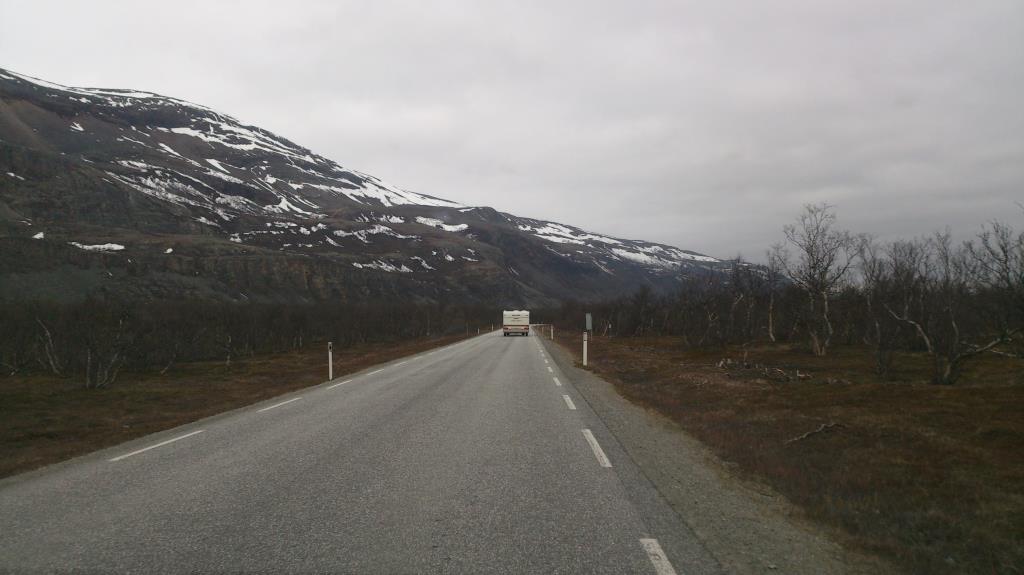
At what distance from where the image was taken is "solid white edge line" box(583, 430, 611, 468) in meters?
7.20

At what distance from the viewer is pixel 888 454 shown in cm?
820

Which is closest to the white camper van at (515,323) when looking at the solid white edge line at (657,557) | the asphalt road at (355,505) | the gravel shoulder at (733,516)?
the asphalt road at (355,505)

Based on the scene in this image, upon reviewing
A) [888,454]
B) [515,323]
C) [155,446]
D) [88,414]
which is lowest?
[88,414]

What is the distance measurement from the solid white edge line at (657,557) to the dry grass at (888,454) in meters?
1.88

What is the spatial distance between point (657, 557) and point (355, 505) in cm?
291

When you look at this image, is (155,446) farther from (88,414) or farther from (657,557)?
(88,414)

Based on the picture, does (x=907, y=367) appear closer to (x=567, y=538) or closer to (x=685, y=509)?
(x=685, y=509)

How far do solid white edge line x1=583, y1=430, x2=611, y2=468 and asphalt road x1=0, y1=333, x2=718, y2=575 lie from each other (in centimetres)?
4

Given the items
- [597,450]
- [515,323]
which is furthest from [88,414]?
[515,323]

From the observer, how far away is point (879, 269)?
139ft

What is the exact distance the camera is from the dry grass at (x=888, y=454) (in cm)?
500

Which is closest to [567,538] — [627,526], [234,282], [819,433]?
[627,526]

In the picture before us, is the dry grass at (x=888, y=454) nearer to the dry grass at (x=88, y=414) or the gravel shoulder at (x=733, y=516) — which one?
the gravel shoulder at (x=733, y=516)

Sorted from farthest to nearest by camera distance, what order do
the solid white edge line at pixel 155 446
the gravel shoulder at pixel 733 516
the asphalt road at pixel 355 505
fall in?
the solid white edge line at pixel 155 446 < the gravel shoulder at pixel 733 516 < the asphalt road at pixel 355 505
